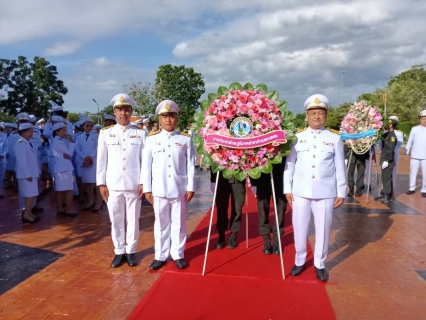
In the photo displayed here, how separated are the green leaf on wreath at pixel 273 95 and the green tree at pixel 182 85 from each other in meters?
28.3

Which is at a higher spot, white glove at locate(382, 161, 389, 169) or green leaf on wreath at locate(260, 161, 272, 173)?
green leaf on wreath at locate(260, 161, 272, 173)

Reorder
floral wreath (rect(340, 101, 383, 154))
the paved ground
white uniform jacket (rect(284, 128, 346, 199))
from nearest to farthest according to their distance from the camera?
the paved ground < white uniform jacket (rect(284, 128, 346, 199)) < floral wreath (rect(340, 101, 383, 154))

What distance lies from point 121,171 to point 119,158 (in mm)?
167

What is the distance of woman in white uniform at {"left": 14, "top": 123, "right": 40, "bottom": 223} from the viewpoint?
6.41 meters

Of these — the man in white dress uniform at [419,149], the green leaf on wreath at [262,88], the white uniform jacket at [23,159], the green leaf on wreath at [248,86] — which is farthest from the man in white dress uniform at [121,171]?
the man in white dress uniform at [419,149]

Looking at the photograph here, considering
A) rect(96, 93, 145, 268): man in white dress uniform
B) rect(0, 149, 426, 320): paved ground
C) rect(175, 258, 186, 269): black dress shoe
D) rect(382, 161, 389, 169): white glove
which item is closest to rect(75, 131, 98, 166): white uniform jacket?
rect(0, 149, 426, 320): paved ground

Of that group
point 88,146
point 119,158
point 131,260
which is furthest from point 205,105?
point 88,146

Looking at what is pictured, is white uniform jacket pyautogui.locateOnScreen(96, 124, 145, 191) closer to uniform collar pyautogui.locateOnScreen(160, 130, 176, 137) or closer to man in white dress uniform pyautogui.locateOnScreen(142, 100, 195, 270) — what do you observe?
man in white dress uniform pyautogui.locateOnScreen(142, 100, 195, 270)

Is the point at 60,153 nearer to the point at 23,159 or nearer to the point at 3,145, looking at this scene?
the point at 23,159

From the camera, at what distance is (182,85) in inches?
1475

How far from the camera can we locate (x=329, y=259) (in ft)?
15.9

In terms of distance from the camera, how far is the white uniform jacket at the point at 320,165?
4020mm

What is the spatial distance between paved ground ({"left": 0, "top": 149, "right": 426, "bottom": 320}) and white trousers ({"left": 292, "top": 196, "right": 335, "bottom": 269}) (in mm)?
357

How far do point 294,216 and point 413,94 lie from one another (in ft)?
135
